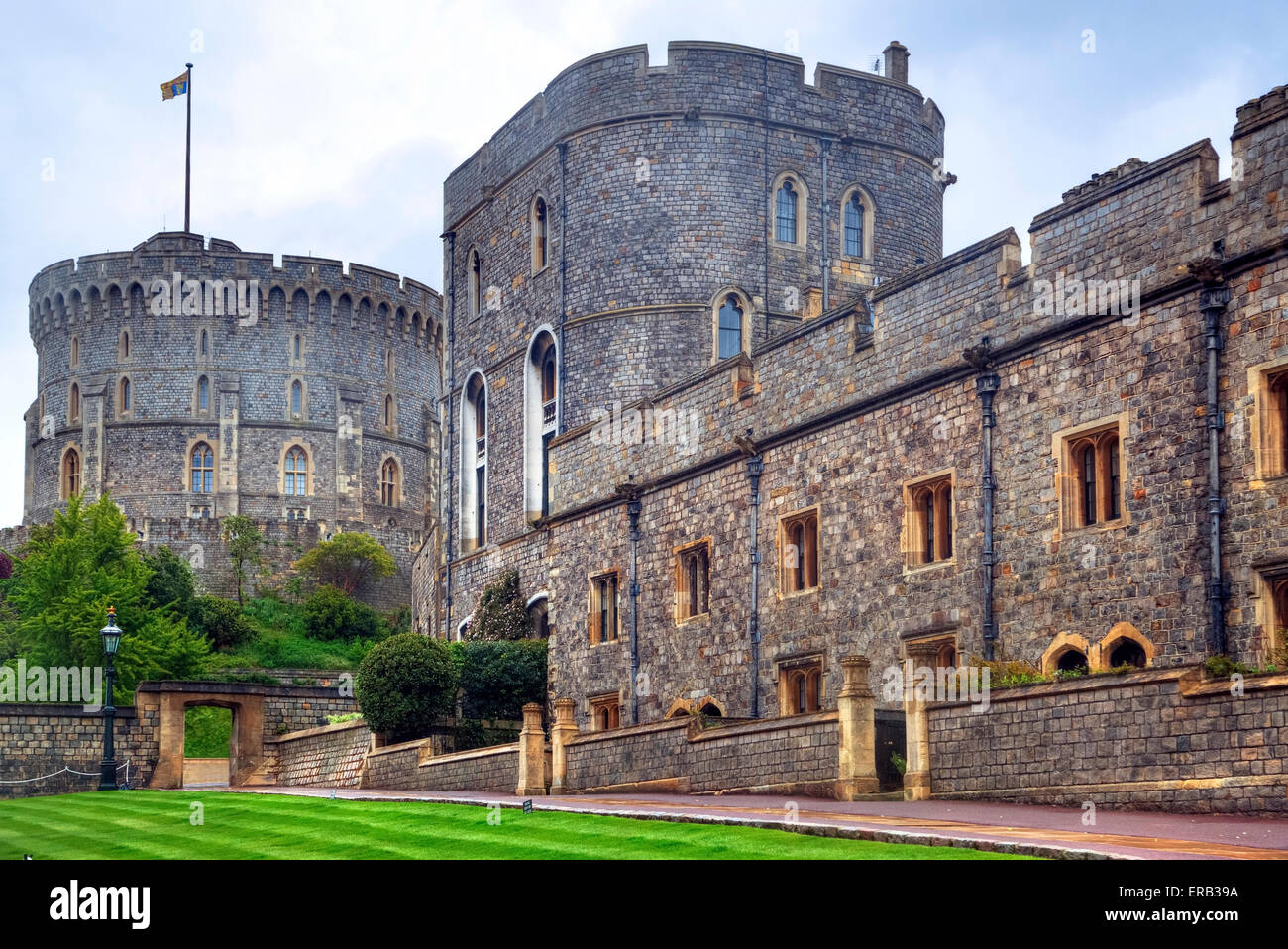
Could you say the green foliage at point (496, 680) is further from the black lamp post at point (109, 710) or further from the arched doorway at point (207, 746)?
the arched doorway at point (207, 746)

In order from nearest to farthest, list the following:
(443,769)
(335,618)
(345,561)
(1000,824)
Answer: (1000,824), (443,769), (335,618), (345,561)

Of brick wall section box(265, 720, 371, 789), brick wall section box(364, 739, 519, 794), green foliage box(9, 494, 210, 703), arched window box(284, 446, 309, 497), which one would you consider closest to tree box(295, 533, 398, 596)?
arched window box(284, 446, 309, 497)

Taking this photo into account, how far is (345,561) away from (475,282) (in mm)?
24613

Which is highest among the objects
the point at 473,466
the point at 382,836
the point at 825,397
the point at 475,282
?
the point at 475,282

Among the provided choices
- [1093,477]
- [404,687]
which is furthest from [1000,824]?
[404,687]

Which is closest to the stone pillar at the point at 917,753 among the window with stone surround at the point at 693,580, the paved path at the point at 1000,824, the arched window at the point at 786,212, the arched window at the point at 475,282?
the paved path at the point at 1000,824

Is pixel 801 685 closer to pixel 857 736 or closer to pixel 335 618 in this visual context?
pixel 857 736

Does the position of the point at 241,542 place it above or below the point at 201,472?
below

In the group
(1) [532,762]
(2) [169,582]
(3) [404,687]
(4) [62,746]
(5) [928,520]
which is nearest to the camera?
(5) [928,520]

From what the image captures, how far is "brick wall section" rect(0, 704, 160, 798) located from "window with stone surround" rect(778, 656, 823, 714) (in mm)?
16826

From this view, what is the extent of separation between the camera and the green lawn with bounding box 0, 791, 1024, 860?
14.5 m

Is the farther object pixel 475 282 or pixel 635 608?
pixel 475 282

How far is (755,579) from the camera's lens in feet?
95.2
